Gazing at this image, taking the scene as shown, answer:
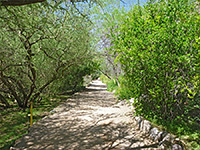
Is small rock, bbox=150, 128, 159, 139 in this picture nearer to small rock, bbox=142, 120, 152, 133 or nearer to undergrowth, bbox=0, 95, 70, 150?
small rock, bbox=142, 120, 152, 133

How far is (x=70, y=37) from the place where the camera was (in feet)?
29.8

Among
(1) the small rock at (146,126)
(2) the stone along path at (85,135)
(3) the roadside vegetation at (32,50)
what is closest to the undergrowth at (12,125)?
(3) the roadside vegetation at (32,50)

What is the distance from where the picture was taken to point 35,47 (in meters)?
8.36

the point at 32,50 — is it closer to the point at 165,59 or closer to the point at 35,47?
the point at 35,47

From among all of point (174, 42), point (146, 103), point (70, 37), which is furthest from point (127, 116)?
point (70, 37)

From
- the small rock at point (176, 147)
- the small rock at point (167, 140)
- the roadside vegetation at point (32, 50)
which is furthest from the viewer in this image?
the roadside vegetation at point (32, 50)

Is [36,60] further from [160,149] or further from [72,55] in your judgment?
[160,149]

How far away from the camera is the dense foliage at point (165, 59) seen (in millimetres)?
4523

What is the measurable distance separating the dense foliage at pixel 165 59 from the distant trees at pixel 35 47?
1887 millimetres

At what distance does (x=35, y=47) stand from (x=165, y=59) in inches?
241

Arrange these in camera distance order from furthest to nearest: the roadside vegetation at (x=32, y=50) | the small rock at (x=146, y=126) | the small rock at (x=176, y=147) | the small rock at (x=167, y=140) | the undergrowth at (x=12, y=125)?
the roadside vegetation at (x=32, y=50), the small rock at (x=146, y=126), the undergrowth at (x=12, y=125), the small rock at (x=167, y=140), the small rock at (x=176, y=147)

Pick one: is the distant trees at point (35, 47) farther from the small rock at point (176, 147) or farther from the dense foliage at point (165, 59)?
the small rock at point (176, 147)

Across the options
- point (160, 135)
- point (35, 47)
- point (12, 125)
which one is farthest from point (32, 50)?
point (160, 135)

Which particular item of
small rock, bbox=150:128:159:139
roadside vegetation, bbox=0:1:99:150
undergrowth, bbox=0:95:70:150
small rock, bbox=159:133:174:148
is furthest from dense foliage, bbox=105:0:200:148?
undergrowth, bbox=0:95:70:150
